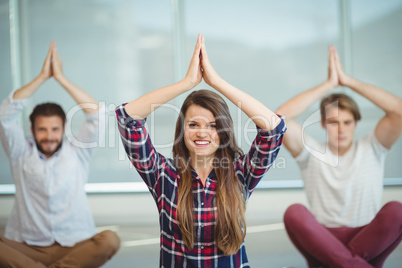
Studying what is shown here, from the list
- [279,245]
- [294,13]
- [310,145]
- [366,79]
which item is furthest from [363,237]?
[294,13]

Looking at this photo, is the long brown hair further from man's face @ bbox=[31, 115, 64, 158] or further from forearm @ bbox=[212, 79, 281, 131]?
man's face @ bbox=[31, 115, 64, 158]

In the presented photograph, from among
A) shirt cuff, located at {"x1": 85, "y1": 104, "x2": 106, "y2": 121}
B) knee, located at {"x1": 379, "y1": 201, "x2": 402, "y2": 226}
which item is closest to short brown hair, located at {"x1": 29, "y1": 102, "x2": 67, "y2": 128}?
shirt cuff, located at {"x1": 85, "y1": 104, "x2": 106, "y2": 121}

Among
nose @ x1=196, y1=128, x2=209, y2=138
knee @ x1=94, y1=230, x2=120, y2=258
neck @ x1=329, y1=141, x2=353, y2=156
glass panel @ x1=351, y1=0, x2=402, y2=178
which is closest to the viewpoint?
nose @ x1=196, y1=128, x2=209, y2=138

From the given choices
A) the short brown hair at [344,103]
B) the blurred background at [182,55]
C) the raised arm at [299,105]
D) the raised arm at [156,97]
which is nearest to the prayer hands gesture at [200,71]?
the raised arm at [156,97]

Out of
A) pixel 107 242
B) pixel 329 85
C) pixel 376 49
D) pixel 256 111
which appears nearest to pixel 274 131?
pixel 256 111

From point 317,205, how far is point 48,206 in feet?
4.62

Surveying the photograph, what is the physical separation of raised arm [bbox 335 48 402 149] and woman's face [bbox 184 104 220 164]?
97 cm

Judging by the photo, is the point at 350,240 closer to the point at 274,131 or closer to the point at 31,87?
the point at 274,131

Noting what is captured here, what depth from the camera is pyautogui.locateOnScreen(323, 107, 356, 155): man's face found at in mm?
2320

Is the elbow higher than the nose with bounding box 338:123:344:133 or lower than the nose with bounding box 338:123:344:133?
higher

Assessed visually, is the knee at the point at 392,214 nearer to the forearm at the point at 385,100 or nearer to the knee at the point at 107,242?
the forearm at the point at 385,100

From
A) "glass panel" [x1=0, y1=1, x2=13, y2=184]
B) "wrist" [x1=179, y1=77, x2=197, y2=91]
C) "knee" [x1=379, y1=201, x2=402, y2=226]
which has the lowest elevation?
"knee" [x1=379, y1=201, x2=402, y2=226]

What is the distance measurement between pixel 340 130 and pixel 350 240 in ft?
1.91

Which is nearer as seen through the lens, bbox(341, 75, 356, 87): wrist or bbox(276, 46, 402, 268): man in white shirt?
bbox(276, 46, 402, 268): man in white shirt
